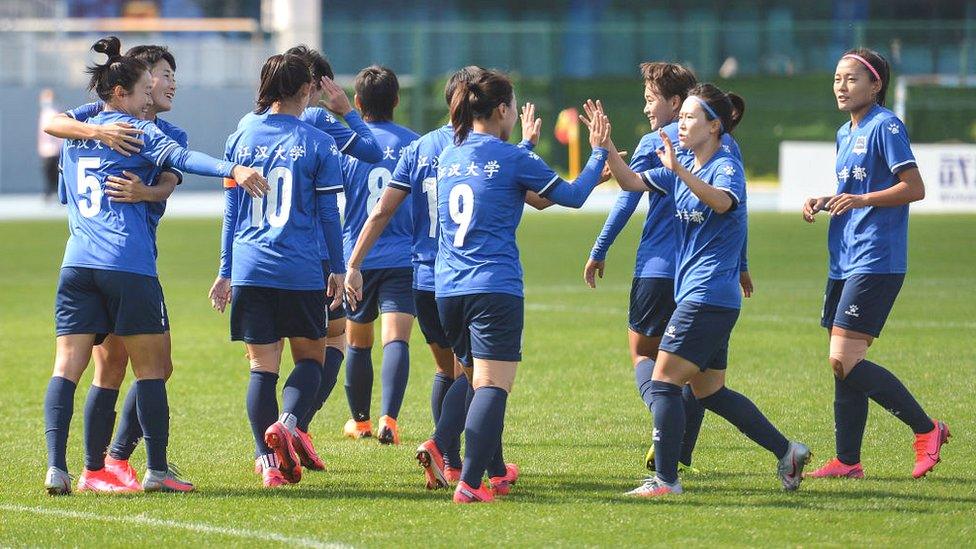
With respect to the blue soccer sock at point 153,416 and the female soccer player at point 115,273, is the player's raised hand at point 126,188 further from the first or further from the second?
the blue soccer sock at point 153,416

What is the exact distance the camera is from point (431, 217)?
23.1 ft

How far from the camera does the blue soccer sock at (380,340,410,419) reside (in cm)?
841

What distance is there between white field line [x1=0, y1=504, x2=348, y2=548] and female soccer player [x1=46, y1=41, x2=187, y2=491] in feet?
1.54

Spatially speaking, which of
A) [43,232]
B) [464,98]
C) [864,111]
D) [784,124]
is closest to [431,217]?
[464,98]

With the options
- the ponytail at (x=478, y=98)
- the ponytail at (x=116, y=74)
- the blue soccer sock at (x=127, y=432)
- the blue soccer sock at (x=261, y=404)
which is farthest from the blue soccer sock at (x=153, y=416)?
the ponytail at (x=478, y=98)

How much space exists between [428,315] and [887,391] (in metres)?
2.35

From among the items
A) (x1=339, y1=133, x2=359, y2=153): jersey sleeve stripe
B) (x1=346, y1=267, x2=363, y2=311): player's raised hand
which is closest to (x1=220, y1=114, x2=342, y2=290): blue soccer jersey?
(x1=346, y1=267, x2=363, y2=311): player's raised hand

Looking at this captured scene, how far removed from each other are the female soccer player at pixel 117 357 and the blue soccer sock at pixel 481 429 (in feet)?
5.05

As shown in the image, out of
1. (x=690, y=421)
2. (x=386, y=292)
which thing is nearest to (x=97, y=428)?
(x=386, y=292)

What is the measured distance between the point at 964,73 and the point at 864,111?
1151 inches

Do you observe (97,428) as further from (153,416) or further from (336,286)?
(336,286)

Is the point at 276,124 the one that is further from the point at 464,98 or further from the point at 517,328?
the point at 517,328

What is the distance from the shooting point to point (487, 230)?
6.35 meters

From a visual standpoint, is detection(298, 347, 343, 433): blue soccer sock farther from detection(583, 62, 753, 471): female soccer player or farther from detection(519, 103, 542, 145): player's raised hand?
detection(519, 103, 542, 145): player's raised hand
